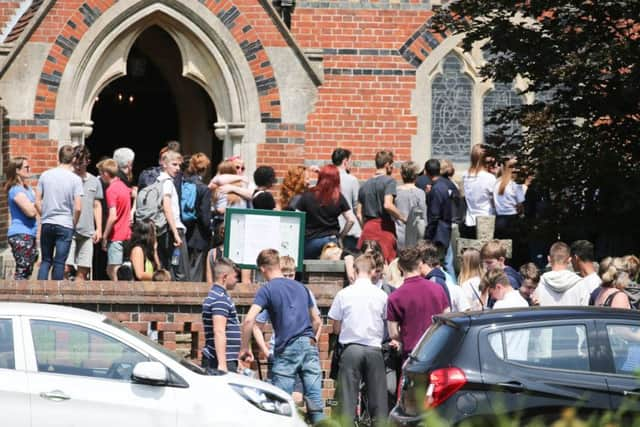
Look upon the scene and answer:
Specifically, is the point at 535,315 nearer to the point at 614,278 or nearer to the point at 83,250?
the point at 614,278

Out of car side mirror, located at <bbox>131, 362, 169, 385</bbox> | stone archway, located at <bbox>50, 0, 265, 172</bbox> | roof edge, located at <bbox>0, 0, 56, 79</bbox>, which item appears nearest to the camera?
car side mirror, located at <bbox>131, 362, 169, 385</bbox>

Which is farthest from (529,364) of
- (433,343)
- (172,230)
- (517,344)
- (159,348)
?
(172,230)

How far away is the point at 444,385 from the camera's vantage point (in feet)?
31.4

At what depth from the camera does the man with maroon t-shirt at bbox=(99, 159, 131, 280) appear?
15.2m

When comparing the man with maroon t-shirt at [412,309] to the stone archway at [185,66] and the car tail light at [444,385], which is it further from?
the stone archway at [185,66]

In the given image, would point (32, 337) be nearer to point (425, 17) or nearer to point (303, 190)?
point (303, 190)

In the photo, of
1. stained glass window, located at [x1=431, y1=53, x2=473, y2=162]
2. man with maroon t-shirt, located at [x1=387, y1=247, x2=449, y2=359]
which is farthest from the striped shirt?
stained glass window, located at [x1=431, y1=53, x2=473, y2=162]

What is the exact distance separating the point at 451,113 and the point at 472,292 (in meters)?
8.45

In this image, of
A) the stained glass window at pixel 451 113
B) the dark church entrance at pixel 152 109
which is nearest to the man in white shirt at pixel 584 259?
the stained glass window at pixel 451 113

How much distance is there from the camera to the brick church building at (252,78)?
18.1 m

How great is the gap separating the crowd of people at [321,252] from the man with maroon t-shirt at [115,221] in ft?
0.05

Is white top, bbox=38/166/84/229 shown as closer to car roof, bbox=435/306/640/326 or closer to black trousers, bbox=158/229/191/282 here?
black trousers, bbox=158/229/191/282

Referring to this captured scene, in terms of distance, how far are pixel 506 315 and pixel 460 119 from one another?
11.1 m

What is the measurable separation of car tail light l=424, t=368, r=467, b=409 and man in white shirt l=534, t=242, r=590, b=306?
3.02 metres
